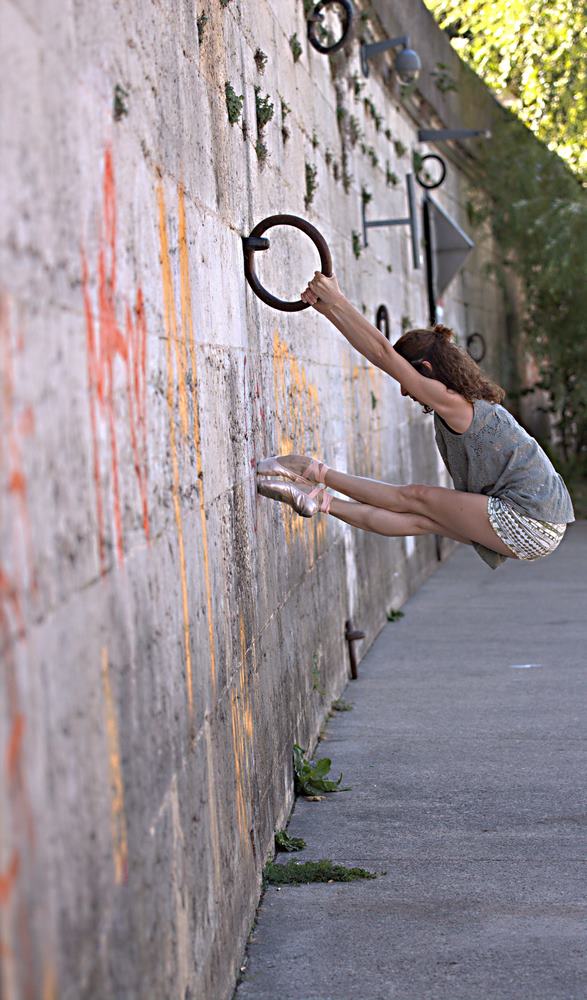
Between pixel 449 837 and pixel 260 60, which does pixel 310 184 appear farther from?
pixel 449 837

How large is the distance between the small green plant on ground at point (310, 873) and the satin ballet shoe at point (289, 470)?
1406mm

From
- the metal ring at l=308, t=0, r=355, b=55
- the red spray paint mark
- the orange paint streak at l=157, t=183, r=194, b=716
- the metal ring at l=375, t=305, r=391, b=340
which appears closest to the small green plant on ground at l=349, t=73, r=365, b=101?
the metal ring at l=375, t=305, r=391, b=340

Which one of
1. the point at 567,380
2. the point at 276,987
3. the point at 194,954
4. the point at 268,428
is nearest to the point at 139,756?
the point at 194,954

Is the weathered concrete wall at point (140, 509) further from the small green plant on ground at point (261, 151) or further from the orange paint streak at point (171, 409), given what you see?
the small green plant on ground at point (261, 151)

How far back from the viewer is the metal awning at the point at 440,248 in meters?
13.9

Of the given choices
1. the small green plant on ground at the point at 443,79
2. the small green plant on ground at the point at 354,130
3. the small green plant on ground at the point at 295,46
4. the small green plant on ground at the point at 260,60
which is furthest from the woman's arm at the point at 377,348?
the small green plant on ground at the point at 443,79

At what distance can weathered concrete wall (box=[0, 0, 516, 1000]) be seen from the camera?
6.88ft

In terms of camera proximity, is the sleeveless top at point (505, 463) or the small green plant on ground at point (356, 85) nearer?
the sleeveless top at point (505, 463)

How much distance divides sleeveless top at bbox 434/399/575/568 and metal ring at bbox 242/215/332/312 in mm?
985

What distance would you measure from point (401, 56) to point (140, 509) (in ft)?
29.6

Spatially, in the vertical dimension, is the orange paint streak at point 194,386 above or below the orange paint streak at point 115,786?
above

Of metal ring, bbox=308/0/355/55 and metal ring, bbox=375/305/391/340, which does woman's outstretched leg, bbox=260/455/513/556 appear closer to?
metal ring, bbox=308/0/355/55

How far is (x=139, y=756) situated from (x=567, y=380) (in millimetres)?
16545

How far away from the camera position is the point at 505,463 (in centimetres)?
566
